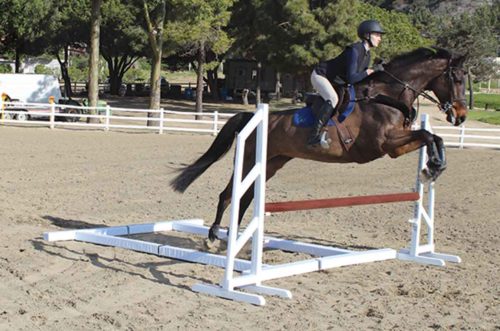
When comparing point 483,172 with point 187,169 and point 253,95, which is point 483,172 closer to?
point 187,169

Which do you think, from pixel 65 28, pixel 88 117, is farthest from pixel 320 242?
pixel 65 28

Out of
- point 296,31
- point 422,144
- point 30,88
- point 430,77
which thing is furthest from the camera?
point 296,31

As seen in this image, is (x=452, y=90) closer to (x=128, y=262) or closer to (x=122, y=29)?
(x=128, y=262)

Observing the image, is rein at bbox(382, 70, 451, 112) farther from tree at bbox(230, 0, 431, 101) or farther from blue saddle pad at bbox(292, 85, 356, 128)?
tree at bbox(230, 0, 431, 101)

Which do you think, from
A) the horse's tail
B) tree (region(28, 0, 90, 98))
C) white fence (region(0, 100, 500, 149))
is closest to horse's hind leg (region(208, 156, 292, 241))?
the horse's tail

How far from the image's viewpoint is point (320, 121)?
7.59 metres

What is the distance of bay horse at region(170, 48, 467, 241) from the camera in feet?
24.7

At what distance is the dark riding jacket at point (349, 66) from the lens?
24.9ft

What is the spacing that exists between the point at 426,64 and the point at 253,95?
5273cm

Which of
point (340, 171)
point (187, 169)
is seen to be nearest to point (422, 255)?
point (187, 169)

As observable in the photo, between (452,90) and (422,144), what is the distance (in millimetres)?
802

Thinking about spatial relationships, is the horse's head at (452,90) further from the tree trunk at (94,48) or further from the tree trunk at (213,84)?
the tree trunk at (213,84)

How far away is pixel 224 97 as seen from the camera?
59.2 m

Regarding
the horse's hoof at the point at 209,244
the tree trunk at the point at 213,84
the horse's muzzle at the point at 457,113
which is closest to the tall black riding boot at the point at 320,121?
the horse's muzzle at the point at 457,113
